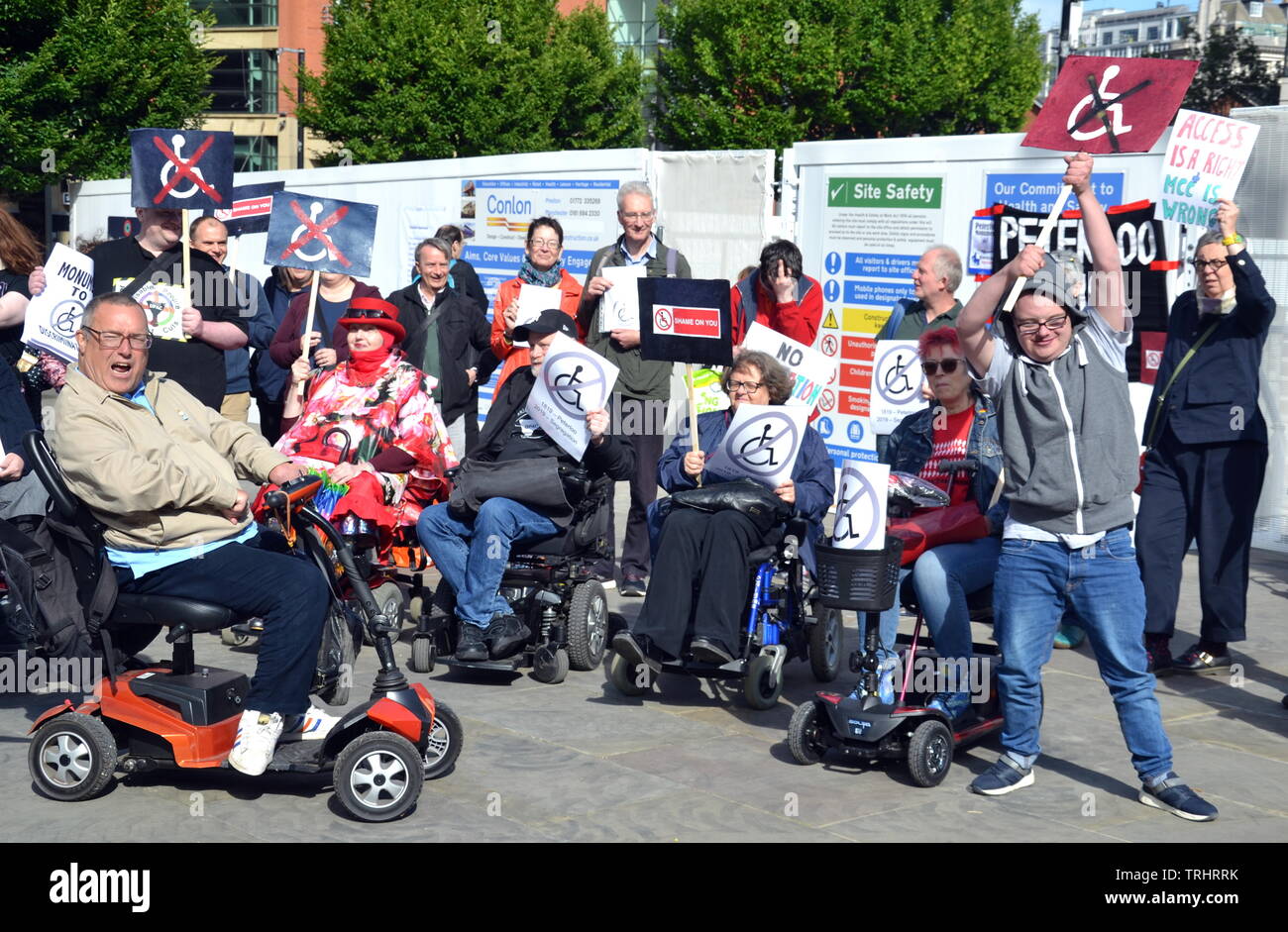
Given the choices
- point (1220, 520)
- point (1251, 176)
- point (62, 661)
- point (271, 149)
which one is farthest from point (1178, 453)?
point (271, 149)

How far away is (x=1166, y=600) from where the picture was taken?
7.29 meters

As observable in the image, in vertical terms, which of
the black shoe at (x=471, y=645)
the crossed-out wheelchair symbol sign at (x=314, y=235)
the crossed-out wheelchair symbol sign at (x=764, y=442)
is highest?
the crossed-out wheelchair symbol sign at (x=314, y=235)

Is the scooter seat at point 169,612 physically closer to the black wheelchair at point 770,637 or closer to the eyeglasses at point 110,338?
the eyeglasses at point 110,338

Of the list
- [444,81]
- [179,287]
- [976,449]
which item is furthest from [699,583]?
[444,81]

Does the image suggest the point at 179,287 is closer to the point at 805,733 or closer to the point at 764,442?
the point at 764,442

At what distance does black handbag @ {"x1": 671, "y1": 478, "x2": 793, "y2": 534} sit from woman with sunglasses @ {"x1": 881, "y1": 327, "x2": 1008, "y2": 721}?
1.74 feet

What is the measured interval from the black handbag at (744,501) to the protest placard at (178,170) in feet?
10.7

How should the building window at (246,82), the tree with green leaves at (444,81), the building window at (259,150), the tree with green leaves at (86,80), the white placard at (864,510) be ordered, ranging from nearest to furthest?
the white placard at (864,510) → the tree with green leaves at (86,80) → the tree with green leaves at (444,81) → the building window at (259,150) → the building window at (246,82)

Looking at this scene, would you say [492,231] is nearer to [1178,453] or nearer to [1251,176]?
[1251,176]

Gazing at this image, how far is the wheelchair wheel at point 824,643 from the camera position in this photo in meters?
6.95

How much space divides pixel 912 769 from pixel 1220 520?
2.60 meters

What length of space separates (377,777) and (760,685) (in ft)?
6.23

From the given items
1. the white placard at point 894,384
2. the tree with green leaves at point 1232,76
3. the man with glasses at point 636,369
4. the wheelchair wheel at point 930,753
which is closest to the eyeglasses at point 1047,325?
the wheelchair wheel at point 930,753

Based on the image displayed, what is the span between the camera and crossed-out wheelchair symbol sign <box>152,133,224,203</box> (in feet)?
27.2
